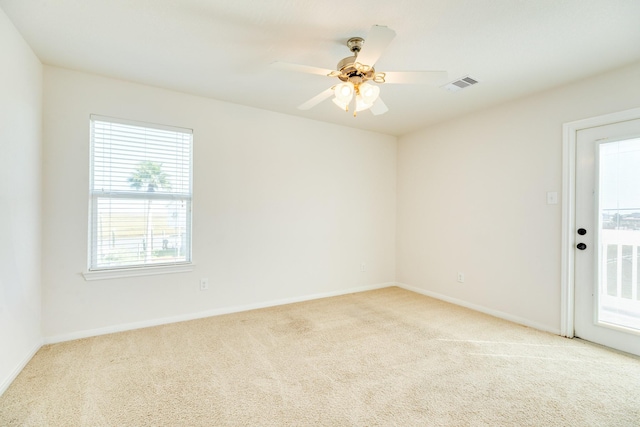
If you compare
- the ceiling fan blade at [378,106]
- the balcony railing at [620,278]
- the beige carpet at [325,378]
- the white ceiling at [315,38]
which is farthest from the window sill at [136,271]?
the balcony railing at [620,278]

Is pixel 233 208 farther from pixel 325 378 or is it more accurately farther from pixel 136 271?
pixel 325 378

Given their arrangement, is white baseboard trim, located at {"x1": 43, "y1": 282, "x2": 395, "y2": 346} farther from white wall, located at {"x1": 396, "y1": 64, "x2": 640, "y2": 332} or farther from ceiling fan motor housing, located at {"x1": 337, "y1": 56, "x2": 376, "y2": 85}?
ceiling fan motor housing, located at {"x1": 337, "y1": 56, "x2": 376, "y2": 85}

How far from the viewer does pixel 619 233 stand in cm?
249

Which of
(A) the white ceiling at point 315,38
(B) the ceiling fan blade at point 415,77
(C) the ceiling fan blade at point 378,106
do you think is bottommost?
(C) the ceiling fan blade at point 378,106

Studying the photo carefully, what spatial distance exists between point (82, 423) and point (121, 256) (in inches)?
61.3

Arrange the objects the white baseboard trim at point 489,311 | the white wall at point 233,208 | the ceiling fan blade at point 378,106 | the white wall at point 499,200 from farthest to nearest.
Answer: the white baseboard trim at point 489,311 → the white wall at point 499,200 → the white wall at point 233,208 → the ceiling fan blade at point 378,106

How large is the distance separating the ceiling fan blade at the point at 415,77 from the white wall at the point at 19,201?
2494 mm

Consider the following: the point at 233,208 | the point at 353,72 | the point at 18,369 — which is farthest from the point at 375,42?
the point at 18,369

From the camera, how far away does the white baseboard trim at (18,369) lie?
6.15ft

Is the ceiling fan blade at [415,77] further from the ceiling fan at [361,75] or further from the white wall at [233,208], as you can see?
the white wall at [233,208]

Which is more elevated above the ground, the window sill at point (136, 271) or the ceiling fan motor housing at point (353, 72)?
the ceiling fan motor housing at point (353, 72)

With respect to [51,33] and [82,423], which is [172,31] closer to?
[51,33]

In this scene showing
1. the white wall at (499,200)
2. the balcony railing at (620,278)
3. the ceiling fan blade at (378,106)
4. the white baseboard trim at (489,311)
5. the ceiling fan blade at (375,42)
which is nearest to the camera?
the ceiling fan blade at (375,42)

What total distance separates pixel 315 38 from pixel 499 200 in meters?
2.66
